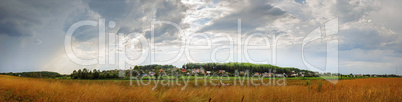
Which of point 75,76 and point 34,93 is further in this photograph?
point 75,76

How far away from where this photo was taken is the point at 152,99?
24.5 ft

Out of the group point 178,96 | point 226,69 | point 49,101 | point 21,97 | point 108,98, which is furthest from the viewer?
point 226,69

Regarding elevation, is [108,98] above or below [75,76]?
above

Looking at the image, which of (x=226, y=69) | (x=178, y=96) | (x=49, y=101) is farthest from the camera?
(x=226, y=69)

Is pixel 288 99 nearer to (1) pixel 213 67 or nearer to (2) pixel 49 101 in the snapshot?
(2) pixel 49 101

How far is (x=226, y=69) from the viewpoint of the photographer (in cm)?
8706

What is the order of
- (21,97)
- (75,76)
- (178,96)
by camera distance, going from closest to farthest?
(178,96) → (21,97) → (75,76)

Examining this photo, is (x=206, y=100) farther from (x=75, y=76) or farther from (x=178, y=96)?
(x=75, y=76)

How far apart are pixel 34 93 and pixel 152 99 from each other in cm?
565

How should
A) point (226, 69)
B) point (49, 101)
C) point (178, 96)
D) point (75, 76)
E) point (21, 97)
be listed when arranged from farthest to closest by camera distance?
point (226, 69) → point (75, 76) → point (21, 97) → point (178, 96) → point (49, 101)

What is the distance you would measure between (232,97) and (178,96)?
2151 mm

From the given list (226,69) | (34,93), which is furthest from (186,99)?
(226,69)

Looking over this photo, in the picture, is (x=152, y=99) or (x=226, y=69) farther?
(x=226, y=69)

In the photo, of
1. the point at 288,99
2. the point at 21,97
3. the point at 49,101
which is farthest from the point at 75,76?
the point at 288,99
